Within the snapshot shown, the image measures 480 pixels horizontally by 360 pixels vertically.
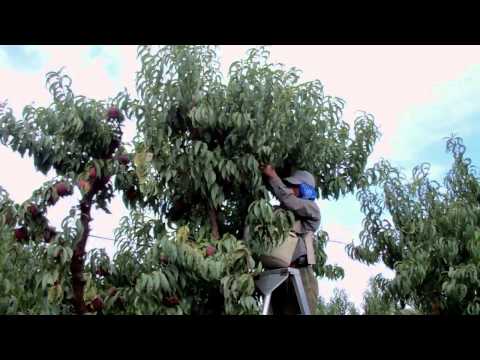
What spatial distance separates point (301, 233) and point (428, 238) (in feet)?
3.96

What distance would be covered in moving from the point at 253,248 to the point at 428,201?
77.2 inches

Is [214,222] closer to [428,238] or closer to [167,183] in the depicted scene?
[167,183]

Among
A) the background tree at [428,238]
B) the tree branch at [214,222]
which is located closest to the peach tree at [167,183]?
the tree branch at [214,222]

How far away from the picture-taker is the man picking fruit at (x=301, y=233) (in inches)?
122

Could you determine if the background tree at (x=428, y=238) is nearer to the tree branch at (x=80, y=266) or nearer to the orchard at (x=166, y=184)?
the orchard at (x=166, y=184)

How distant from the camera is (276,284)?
3014mm

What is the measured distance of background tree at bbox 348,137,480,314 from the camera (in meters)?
3.66

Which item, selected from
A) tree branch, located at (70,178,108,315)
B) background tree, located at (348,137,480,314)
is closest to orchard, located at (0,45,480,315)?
tree branch, located at (70,178,108,315)

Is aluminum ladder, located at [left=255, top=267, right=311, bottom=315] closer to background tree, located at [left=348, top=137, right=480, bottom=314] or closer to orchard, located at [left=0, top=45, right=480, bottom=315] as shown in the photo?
orchard, located at [left=0, top=45, right=480, bottom=315]

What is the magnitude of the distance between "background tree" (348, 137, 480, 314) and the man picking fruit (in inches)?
35.5

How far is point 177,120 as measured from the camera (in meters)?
2.92

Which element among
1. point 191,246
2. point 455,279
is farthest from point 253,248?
point 455,279

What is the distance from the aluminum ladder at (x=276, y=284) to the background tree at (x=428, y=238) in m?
1.05
